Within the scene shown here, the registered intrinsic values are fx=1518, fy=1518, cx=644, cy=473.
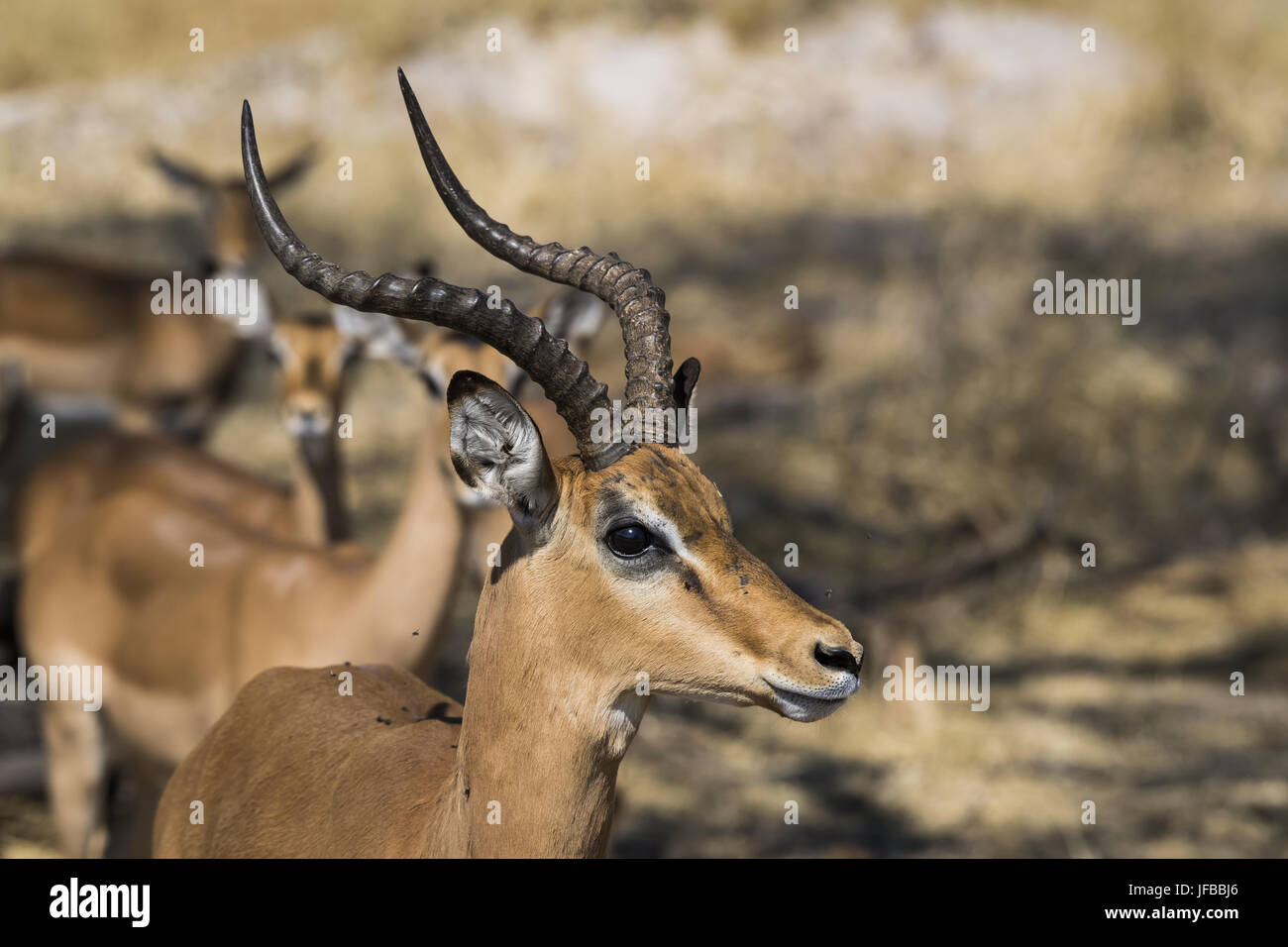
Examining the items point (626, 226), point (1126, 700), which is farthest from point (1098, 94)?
point (1126, 700)

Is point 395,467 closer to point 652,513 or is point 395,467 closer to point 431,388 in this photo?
point 431,388

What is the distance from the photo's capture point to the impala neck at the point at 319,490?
255 inches

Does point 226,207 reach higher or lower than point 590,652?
higher

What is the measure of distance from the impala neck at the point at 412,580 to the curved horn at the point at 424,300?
2.24 m

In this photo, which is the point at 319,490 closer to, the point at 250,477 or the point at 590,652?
the point at 250,477

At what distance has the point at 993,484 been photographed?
9.14 metres

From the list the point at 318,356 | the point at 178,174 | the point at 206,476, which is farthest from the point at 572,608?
the point at 178,174

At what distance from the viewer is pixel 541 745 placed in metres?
2.96

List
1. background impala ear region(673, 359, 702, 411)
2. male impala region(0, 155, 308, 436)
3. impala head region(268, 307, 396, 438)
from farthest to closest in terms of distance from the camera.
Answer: male impala region(0, 155, 308, 436), impala head region(268, 307, 396, 438), background impala ear region(673, 359, 702, 411)

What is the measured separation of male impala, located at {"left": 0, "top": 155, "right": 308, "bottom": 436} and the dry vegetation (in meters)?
0.50

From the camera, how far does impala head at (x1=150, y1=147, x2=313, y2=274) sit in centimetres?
1002

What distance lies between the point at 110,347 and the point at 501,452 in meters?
8.61

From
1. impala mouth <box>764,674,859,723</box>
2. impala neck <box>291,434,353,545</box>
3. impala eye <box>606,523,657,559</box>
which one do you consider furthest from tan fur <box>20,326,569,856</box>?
impala mouth <box>764,674,859,723</box>

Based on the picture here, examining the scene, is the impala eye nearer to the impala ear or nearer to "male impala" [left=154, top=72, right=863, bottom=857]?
"male impala" [left=154, top=72, right=863, bottom=857]
